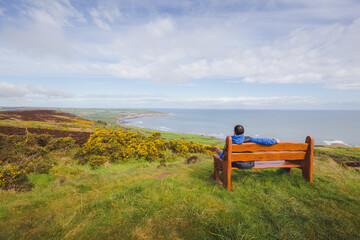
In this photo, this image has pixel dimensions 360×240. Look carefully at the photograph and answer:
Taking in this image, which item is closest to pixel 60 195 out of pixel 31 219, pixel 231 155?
pixel 31 219

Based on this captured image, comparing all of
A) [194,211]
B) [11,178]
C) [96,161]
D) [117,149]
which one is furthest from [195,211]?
[117,149]

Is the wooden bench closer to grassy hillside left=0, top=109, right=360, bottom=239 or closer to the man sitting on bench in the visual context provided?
the man sitting on bench

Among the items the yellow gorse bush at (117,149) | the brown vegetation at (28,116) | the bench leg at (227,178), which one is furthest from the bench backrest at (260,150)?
the brown vegetation at (28,116)

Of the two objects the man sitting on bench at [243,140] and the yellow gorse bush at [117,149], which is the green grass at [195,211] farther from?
the yellow gorse bush at [117,149]

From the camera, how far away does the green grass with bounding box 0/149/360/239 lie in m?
2.75

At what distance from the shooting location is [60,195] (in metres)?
4.83

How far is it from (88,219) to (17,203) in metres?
2.63

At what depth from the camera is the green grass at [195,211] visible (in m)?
2.75

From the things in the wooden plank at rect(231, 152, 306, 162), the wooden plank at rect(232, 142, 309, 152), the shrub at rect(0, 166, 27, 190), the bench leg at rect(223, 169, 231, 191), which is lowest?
the shrub at rect(0, 166, 27, 190)

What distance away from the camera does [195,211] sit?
332 centimetres

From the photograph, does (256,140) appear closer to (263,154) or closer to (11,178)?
(263,154)

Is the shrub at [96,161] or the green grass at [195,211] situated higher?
the green grass at [195,211]

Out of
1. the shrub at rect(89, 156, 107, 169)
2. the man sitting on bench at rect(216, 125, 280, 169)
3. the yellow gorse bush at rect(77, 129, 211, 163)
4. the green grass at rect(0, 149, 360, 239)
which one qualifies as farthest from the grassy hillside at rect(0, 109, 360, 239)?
the yellow gorse bush at rect(77, 129, 211, 163)

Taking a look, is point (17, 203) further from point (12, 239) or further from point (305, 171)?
point (305, 171)
